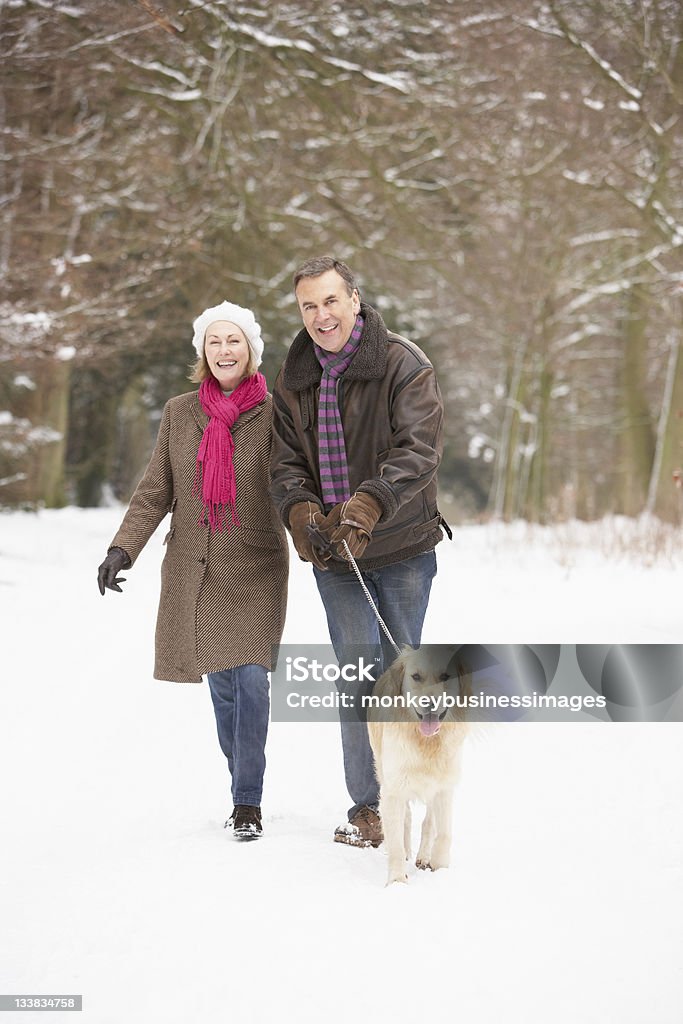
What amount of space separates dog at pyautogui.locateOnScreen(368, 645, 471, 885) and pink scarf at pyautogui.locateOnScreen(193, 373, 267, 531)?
931mm

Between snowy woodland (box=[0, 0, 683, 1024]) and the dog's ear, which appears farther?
the dog's ear

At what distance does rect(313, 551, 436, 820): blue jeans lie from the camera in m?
3.92

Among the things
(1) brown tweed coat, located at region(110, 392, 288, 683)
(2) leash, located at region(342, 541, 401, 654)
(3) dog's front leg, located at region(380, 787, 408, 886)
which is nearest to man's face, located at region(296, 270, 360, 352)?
(1) brown tweed coat, located at region(110, 392, 288, 683)

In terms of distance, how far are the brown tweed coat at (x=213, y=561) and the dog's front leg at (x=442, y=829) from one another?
0.86 meters

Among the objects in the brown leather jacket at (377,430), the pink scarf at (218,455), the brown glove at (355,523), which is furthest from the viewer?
the pink scarf at (218,455)

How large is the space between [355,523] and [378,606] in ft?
2.01

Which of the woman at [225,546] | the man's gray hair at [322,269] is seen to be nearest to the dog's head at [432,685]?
the woman at [225,546]

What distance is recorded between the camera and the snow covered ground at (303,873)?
9.66ft

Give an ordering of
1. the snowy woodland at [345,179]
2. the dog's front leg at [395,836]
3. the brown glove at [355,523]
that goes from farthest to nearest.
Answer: the snowy woodland at [345,179] → the dog's front leg at [395,836] → the brown glove at [355,523]

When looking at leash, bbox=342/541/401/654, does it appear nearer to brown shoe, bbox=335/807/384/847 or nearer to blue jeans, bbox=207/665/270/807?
blue jeans, bbox=207/665/270/807

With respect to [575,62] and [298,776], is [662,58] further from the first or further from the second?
[298,776]

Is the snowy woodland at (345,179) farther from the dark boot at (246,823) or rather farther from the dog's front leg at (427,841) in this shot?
the dog's front leg at (427,841)

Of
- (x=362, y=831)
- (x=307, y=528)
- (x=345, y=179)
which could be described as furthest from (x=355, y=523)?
(x=345, y=179)

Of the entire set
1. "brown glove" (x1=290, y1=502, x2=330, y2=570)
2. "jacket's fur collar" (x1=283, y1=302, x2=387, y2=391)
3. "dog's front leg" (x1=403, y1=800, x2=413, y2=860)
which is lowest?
"dog's front leg" (x1=403, y1=800, x2=413, y2=860)
